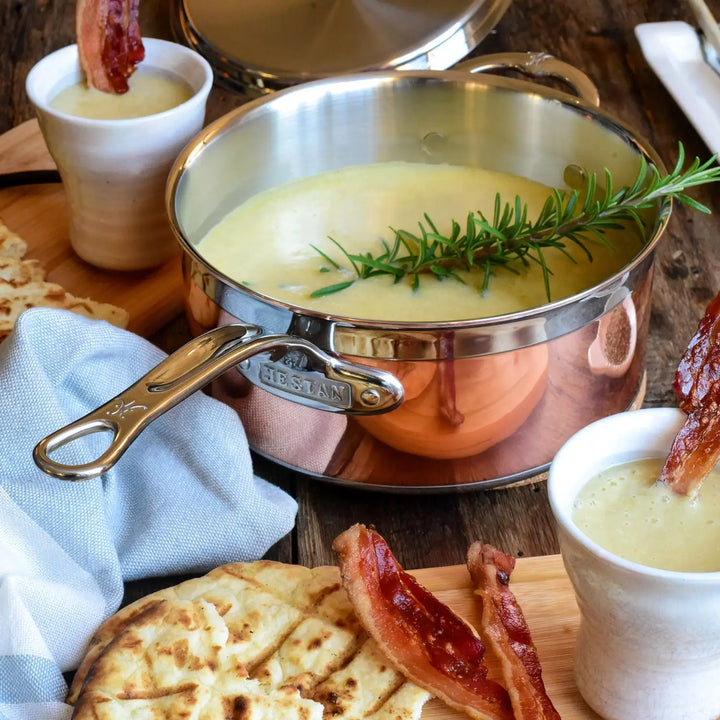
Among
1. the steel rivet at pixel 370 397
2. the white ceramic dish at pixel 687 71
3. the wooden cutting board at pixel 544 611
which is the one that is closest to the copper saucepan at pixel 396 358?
the steel rivet at pixel 370 397

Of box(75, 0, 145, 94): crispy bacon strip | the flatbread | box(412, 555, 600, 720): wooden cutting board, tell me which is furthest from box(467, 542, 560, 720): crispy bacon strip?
box(75, 0, 145, 94): crispy bacon strip

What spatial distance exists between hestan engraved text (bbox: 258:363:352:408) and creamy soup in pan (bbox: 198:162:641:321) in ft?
0.39

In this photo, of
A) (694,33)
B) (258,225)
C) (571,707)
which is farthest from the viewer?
(694,33)

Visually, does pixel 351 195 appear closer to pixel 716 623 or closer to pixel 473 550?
pixel 473 550

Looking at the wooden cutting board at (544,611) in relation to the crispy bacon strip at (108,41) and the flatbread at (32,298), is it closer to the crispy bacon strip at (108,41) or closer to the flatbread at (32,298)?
the flatbread at (32,298)

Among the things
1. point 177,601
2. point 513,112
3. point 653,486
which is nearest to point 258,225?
point 513,112

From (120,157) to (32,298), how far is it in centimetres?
22

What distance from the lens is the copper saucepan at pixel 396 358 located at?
1.10 m

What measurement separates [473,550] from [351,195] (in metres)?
0.58

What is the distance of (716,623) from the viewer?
88cm

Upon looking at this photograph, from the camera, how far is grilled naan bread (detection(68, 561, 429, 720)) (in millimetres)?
970

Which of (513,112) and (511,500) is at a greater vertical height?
(513,112)

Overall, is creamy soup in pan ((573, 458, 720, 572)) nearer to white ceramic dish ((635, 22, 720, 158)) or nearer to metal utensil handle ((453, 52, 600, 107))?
metal utensil handle ((453, 52, 600, 107))

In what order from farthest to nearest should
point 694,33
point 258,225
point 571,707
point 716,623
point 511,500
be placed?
point 694,33
point 258,225
point 511,500
point 571,707
point 716,623
